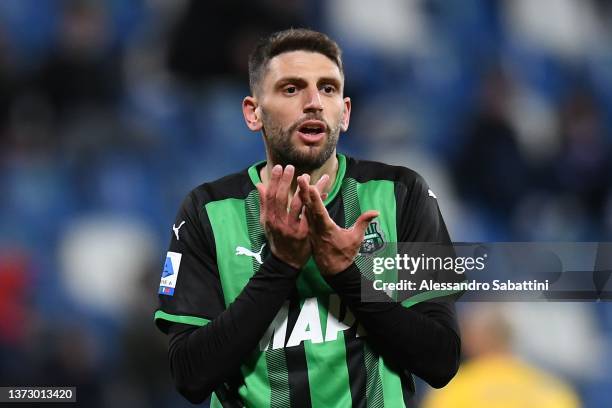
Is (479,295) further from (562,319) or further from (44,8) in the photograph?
(44,8)

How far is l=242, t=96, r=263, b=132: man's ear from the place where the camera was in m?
2.73

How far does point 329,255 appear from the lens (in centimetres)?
226

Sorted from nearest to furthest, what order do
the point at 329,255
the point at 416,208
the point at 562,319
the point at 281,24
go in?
the point at 329,255, the point at 416,208, the point at 562,319, the point at 281,24

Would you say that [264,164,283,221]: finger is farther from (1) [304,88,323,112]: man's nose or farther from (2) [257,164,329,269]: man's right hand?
(1) [304,88,323,112]: man's nose

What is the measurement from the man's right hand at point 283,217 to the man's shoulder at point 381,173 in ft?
1.29

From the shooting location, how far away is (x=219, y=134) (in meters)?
5.25

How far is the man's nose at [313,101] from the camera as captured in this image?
2508 mm

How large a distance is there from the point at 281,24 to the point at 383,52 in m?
0.64

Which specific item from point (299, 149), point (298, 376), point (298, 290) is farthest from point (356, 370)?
point (299, 149)

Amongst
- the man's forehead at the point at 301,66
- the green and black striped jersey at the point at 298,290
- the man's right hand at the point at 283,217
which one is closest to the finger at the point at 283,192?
the man's right hand at the point at 283,217

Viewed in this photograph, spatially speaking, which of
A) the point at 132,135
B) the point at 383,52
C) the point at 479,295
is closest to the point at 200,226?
the point at 479,295

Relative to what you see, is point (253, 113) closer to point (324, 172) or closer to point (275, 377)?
point (324, 172)

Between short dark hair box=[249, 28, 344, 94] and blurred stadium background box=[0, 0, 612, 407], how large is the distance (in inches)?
90.4

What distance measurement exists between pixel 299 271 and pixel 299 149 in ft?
1.30
